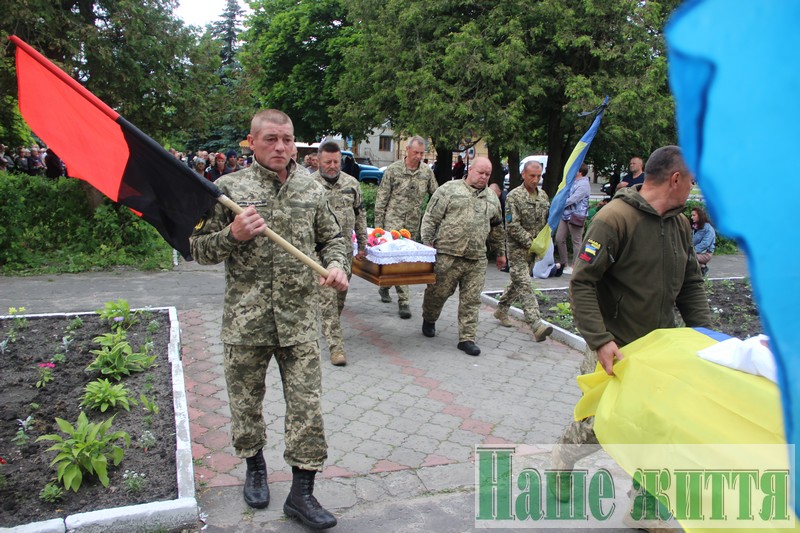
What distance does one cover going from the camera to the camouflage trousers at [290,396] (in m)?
3.84

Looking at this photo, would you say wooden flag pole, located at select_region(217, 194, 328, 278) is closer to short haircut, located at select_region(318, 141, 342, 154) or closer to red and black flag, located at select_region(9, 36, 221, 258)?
red and black flag, located at select_region(9, 36, 221, 258)

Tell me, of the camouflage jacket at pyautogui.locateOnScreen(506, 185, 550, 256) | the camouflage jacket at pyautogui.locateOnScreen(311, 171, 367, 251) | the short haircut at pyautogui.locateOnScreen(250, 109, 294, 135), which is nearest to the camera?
the short haircut at pyautogui.locateOnScreen(250, 109, 294, 135)

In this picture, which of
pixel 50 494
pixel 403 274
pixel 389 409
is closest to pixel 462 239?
pixel 403 274

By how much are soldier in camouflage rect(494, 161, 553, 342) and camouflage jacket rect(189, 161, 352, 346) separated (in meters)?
4.87

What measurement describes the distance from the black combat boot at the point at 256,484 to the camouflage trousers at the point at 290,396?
19cm

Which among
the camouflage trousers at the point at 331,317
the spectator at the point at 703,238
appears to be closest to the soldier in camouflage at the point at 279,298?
the camouflage trousers at the point at 331,317

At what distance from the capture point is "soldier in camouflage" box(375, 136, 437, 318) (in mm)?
9141

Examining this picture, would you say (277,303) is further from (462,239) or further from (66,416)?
(462,239)

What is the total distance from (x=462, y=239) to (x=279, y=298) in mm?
3983

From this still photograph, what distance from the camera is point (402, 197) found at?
928 cm

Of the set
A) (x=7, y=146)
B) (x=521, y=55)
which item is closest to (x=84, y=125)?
(x=521, y=55)

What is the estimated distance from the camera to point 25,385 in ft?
18.3

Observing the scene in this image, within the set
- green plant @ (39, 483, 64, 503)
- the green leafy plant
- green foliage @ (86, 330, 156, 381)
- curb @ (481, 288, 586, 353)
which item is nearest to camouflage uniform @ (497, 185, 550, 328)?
curb @ (481, 288, 586, 353)

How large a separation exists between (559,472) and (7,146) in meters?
30.8
